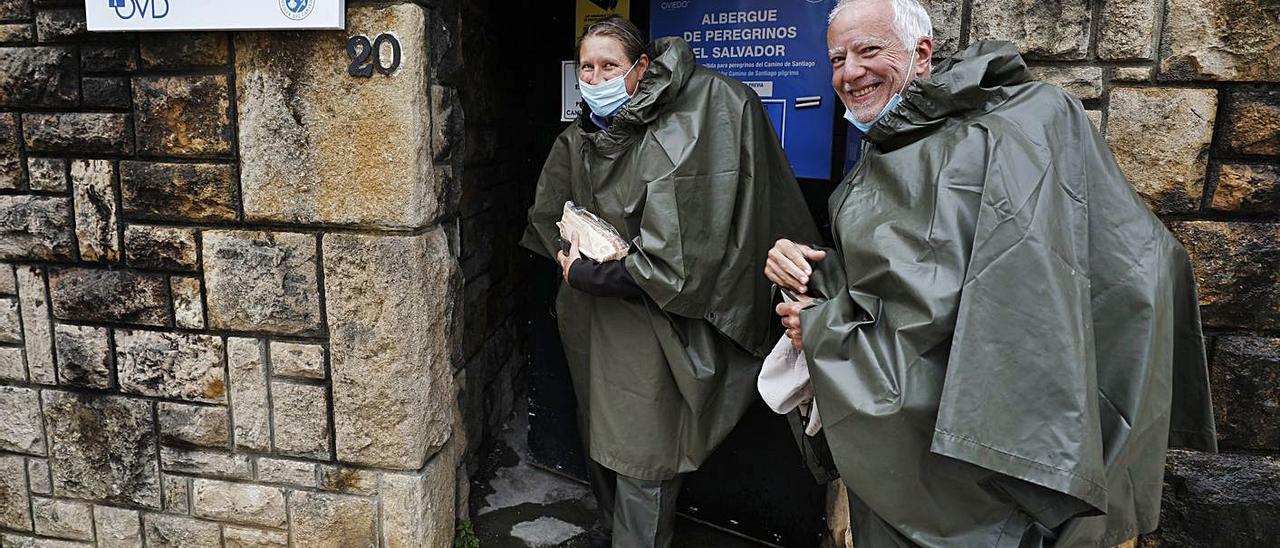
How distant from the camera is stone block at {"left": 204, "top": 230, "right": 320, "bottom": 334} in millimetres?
2646

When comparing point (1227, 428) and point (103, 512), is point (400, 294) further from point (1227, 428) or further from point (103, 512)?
point (1227, 428)

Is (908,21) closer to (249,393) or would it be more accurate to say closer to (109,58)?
(249,393)

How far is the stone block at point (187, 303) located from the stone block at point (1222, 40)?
296cm

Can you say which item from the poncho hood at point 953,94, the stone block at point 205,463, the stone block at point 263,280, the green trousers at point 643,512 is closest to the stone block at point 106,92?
the stone block at point 263,280

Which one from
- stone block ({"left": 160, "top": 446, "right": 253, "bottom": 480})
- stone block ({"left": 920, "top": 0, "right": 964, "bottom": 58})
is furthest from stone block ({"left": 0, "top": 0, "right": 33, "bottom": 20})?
stone block ({"left": 920, "top": 0, "right": 964, "bottom": 58})

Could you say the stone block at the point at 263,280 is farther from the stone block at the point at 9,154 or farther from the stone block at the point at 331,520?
the stone block at the point at 9,154

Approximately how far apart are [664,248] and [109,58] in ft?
6.08

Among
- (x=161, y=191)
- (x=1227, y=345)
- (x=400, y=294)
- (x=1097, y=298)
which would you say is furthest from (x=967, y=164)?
(x=161, y=191)

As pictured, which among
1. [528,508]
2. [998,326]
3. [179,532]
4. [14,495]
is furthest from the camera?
[528,508]

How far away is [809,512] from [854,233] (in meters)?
1.67

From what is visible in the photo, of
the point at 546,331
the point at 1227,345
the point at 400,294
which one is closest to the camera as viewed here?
the point at 1227,345

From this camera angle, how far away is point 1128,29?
2273 mm

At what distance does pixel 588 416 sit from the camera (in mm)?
3064

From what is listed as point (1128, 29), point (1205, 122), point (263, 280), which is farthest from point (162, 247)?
point (1205, 122)
